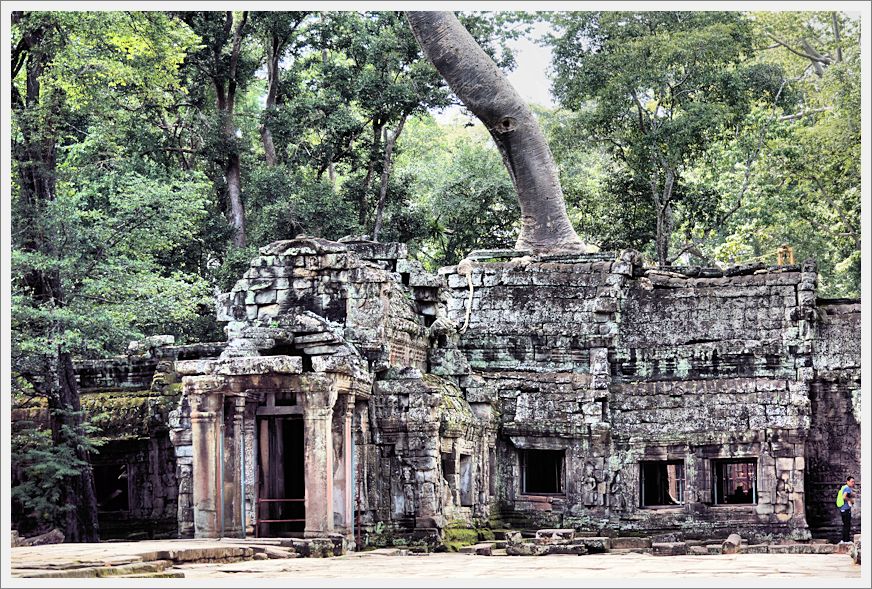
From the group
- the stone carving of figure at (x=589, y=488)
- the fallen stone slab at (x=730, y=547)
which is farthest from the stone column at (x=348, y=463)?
the stone carving of figure at (x=589, y=488)

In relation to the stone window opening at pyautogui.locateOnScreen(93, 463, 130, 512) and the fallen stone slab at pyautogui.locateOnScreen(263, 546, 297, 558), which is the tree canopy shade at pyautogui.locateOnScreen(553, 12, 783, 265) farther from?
the fallen stone slab at pyautogui.locateOnScreen(263, 546, 297, 558)

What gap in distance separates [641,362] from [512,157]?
7705mm

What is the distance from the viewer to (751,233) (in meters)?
36.5

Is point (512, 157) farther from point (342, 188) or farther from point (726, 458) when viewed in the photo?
point (726, 458)

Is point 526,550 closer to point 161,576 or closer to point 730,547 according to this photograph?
point 730,547

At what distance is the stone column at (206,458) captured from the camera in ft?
65.6

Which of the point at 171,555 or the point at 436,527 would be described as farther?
the point at 436,527

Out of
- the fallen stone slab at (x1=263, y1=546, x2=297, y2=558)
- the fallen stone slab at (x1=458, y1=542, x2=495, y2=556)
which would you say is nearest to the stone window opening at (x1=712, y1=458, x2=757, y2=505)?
the fallen stone slab at (x1=458, y1=542, x2=495, y2=556)

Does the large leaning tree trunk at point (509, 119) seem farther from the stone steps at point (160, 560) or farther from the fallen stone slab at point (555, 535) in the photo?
the stone steps at point (160, 560)

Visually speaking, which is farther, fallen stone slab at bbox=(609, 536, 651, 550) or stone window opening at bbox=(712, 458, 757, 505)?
stone window opening at bbox=(712, 458, 757, 505)

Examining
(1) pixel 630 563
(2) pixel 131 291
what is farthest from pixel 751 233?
(1) pixel 630 563

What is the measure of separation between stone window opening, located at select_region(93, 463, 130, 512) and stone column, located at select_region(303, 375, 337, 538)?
6.89 meters

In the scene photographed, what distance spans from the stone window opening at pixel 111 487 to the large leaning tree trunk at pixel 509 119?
1002cm

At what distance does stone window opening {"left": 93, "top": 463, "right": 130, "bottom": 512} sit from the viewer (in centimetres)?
2573
